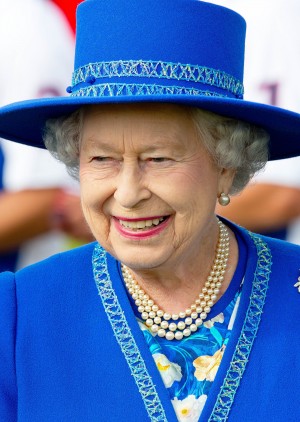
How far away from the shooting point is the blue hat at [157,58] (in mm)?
2900

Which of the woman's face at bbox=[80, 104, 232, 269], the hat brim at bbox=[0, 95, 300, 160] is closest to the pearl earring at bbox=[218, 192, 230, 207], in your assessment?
the woman's face at bbox=[80, 104, 232, 269]

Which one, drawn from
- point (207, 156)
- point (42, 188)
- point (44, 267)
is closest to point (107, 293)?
point (44, 267)

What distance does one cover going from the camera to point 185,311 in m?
3.20

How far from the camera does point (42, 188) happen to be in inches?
183

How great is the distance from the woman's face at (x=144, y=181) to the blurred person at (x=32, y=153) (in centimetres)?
157

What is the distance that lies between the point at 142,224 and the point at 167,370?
0.42 m

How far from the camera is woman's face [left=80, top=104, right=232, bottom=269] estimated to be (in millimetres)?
2926

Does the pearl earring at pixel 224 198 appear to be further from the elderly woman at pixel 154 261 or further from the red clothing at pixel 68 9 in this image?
the red clothing at pixel 68 9

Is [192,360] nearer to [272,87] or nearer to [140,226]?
[140,226]

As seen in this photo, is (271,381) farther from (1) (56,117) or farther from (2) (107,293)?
(1) (56,117)

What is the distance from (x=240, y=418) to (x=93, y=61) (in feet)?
3.35

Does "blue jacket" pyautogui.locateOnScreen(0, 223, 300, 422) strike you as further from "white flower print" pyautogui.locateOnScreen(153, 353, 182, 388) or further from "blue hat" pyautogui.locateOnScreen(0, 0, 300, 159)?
"blue hat" pyautogui.locateOnScreen(0, 0, 300, 159)

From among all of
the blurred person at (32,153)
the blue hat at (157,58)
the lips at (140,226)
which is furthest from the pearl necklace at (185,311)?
the blurred person at (32,153)

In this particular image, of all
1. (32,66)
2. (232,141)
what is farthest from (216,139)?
(32,66)
